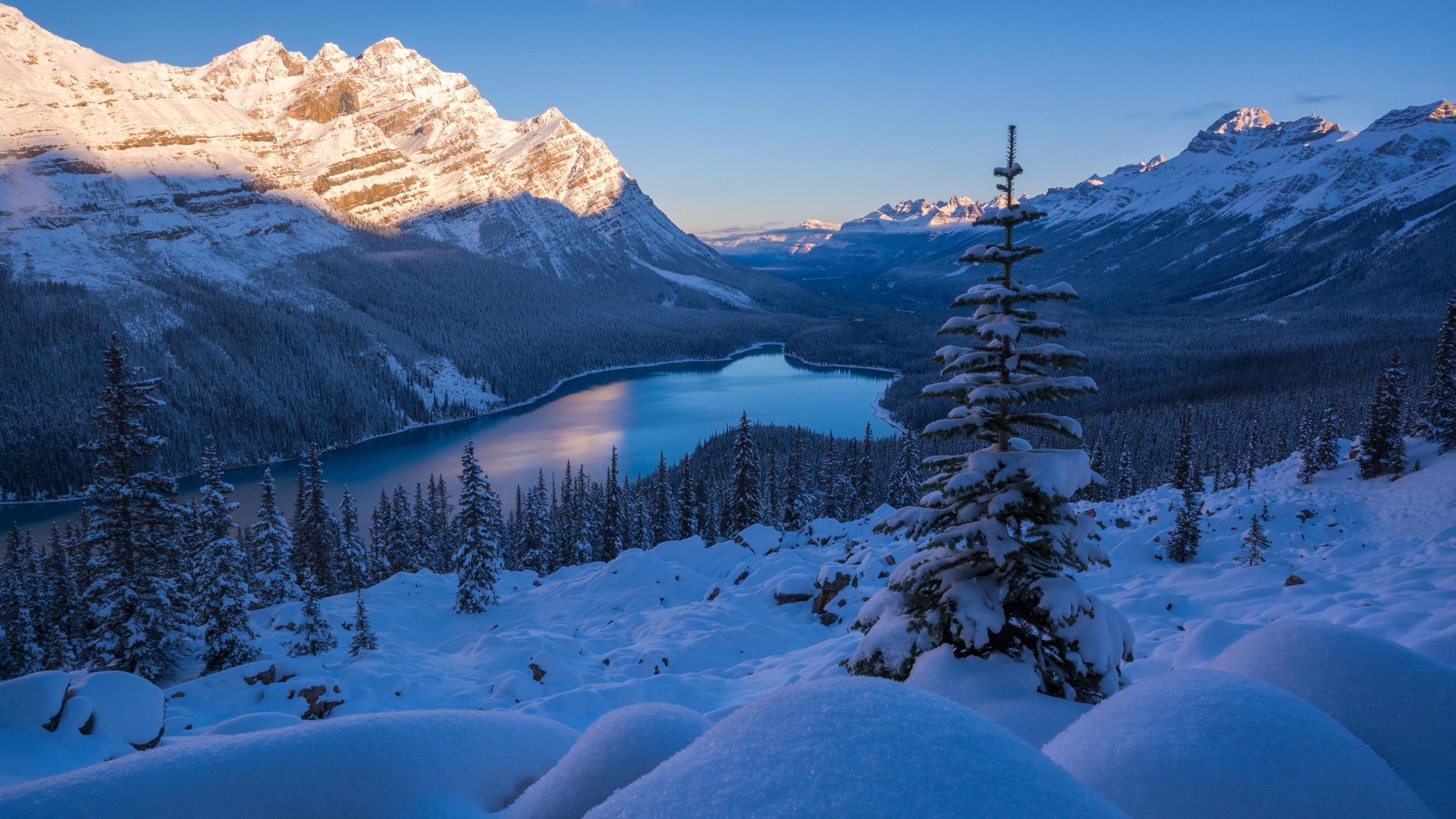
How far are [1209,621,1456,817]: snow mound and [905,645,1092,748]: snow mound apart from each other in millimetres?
1539

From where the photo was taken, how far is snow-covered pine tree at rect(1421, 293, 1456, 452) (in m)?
27.2

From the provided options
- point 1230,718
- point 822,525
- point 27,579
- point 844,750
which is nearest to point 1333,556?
point 822,525

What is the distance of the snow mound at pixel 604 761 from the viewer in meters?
3.29

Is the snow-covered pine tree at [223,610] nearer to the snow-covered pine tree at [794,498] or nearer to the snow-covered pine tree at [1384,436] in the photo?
the snow-covered pine tree at [794,498]

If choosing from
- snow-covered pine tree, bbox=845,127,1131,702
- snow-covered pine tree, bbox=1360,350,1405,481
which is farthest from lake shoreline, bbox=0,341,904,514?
snow-covered pine tree, bbox=1360,350,1405,481

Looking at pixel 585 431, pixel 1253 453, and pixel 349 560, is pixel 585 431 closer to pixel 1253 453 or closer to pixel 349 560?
pixel 349 560

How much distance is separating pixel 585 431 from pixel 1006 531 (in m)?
116

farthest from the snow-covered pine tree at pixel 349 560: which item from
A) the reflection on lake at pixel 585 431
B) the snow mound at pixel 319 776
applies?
the snow mound at pixel 319 776

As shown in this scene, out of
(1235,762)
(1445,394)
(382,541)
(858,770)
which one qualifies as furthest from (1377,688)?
(382,541)

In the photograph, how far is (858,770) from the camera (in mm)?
2000

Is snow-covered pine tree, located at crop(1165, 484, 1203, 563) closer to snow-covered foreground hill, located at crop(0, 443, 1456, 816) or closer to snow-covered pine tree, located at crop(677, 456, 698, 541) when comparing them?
snow-covered foreground hill, located at crop(0, 443, 1456, 816)

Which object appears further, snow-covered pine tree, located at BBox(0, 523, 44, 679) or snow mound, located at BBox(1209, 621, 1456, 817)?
snow-covered pine tree, located at BBox(0, 523, 44, 679)

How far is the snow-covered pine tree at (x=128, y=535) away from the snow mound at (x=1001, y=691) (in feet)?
62.3

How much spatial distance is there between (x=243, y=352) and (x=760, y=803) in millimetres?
176994
